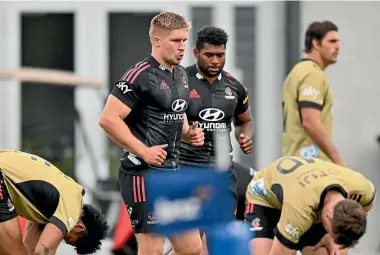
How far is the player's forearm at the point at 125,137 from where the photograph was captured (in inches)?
315

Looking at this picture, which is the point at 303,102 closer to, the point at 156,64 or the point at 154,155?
the point at 156,64

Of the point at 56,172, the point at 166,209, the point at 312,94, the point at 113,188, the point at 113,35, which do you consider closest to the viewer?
the point at 166,209

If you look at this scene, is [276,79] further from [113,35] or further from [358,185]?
[358,185]

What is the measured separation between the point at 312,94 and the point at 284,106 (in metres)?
0.34

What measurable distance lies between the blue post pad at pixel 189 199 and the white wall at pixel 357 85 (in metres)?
9.37

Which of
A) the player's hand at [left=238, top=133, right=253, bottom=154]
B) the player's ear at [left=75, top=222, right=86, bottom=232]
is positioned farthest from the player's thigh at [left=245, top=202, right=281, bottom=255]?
the player's ear at [left=75, top=222, right=86, bottom=232]

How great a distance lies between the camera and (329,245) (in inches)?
349

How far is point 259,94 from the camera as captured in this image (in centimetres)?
1486

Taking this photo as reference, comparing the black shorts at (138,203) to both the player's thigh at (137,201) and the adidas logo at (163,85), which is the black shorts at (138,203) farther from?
the adidas logo at (163,85)

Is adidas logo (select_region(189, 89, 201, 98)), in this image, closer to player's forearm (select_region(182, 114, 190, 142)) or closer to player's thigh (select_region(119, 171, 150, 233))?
player's forearm (select_region(182, 114, 190, 142))

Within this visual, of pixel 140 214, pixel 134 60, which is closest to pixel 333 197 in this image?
pixel 140 214

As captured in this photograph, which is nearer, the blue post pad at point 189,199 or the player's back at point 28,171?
the blue post pad at point 189,199

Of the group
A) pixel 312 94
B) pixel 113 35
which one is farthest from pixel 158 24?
pixel 113 35

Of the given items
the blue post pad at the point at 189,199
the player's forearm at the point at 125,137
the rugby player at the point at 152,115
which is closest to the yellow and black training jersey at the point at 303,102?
the rugby player at the point at 152,115
